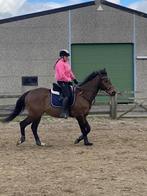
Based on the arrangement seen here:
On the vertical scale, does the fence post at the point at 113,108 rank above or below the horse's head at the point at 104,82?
below

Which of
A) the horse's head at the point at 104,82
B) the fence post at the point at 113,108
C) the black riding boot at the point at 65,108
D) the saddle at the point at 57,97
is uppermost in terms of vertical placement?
the horse's head at the point at 104,82

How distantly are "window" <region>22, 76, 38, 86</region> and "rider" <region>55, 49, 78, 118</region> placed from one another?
640 inches

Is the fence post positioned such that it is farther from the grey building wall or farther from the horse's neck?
the grey building wall

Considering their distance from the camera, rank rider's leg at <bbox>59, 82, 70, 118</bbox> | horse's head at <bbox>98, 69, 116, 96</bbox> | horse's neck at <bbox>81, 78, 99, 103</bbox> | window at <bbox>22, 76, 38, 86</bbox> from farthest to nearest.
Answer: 1. window at <bbox>22, 76, 38, 86</bbox>
2. horse's head at <bbox>98, 69, 116, 96</bbox>
3. horse's neck at <bbox>81, 78, 99, 103</bbox>
4. rider's leg at <bbox>59, 82, 70, 118</bbox>

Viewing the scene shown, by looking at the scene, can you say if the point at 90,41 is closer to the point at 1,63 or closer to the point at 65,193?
the point at 1,63

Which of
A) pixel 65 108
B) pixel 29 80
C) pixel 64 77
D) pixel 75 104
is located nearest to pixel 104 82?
pixel 75 104

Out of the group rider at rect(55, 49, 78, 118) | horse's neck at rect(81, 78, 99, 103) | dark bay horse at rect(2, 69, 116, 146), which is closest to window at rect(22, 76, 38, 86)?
dark bay horse at rect(2, 69, 116, 146)

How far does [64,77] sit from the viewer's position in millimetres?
13000

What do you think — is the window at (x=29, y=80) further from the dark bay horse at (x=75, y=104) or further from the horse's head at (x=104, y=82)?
the horse's head at (x=104, y=82)

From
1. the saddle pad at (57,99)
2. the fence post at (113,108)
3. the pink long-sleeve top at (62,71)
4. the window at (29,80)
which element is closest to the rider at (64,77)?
the pink long-sleeve top at (62,71)

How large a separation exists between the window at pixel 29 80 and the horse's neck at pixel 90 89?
15.9m

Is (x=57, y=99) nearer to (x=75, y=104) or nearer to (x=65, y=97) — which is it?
(x=65, y=97)

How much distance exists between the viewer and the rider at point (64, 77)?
13000mm

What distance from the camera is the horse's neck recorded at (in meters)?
13.4
